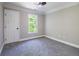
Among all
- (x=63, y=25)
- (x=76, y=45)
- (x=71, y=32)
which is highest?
(x=63, y=25)

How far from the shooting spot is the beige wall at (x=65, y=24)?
3.53 metres

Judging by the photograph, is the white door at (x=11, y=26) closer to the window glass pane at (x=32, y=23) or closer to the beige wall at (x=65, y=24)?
the window glass pane at (x=32, y=23)

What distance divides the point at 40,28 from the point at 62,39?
2244mm

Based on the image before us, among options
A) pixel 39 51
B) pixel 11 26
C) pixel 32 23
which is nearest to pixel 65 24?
pixel 39 51

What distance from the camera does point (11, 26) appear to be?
155 inches

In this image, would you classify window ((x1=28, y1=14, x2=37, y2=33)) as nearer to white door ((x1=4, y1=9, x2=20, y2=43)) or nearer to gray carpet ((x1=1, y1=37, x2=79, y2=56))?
white door ((x1=4, y1=9, x2=20, y2=43))

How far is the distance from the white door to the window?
109cm

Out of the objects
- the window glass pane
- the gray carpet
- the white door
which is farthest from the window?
the gray carpet

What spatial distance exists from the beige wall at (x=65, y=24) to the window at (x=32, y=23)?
118 centimetres

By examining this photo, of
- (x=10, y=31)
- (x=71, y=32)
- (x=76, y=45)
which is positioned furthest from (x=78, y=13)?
(x=10, y=31)

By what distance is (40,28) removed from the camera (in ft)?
20.0

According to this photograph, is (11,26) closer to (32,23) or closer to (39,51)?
(32,23)

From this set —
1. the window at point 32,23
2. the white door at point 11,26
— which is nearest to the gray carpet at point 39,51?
the white door at point 11,26

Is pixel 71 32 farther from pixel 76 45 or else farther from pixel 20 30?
pixel 20 30
